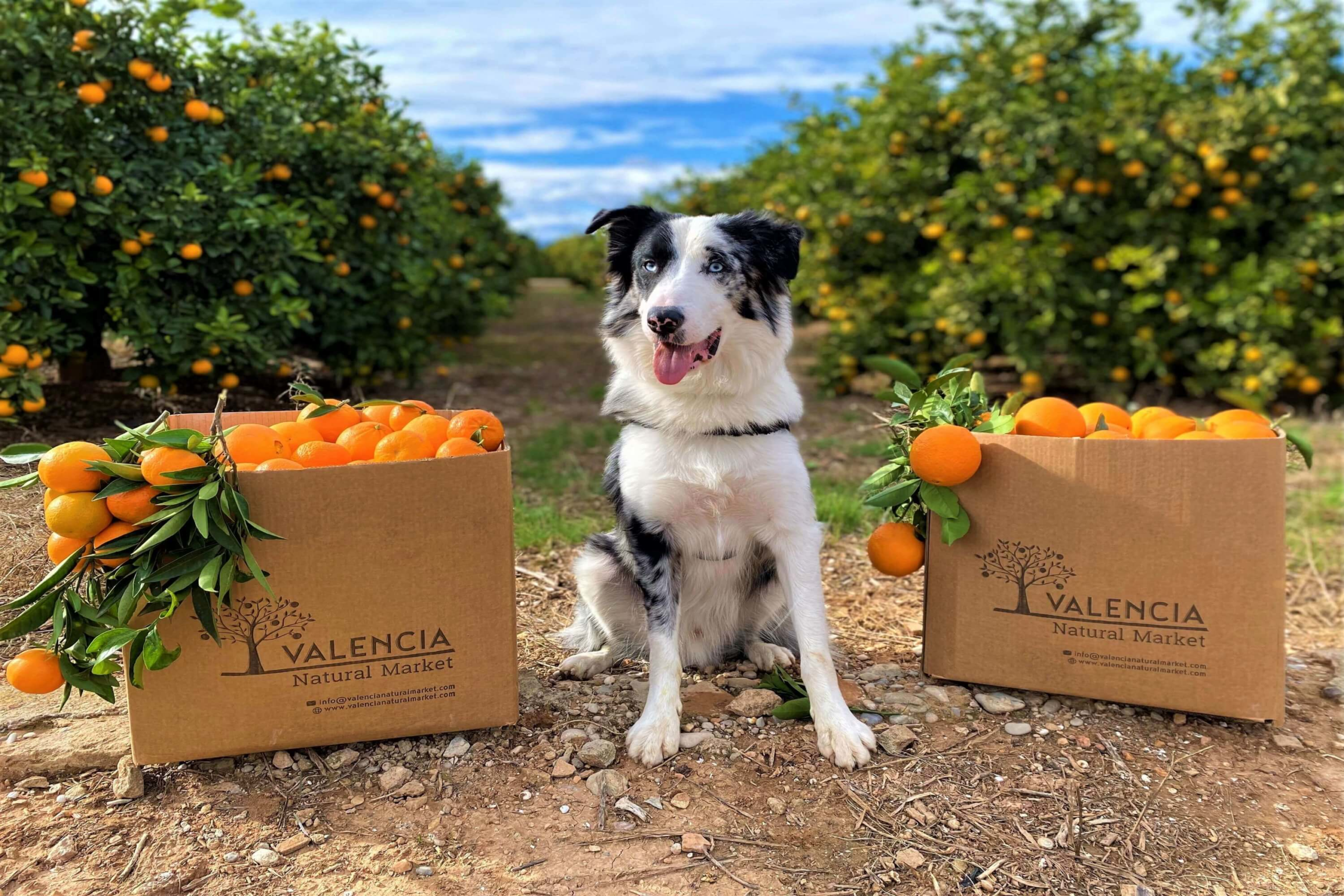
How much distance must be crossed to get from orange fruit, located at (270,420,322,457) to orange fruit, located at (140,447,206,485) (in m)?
0.28

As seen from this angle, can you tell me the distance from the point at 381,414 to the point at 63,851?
135 cm

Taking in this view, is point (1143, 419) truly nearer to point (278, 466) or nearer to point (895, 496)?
point (895, 496)

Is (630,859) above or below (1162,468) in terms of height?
below

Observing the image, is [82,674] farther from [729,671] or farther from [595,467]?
[595,467]

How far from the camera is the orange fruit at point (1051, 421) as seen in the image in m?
2.74

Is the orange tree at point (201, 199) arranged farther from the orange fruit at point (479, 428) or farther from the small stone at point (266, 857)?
the small stone at point (266, 857)

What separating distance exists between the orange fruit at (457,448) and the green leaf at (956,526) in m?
1.37

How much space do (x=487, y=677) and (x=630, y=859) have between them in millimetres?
643

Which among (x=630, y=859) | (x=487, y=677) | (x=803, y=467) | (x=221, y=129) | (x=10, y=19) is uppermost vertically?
(x=10, y=19)

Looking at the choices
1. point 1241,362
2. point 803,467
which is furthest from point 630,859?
point 1241,362

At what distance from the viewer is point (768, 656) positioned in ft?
10.2

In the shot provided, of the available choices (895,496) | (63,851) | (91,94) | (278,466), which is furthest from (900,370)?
(91,94)

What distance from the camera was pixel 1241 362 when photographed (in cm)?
672

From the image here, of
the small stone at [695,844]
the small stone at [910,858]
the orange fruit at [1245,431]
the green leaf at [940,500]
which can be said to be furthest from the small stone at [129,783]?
the orange fruit at [1245,431]
